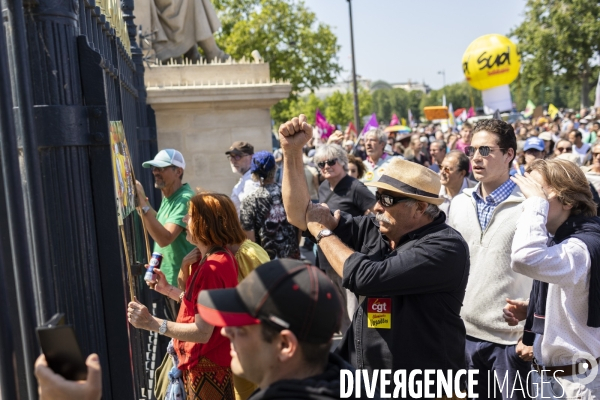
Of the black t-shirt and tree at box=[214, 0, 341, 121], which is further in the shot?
tree at box=[214, 0, 341, 121]

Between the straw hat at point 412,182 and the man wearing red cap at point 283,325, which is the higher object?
the straw hat at point 412,182

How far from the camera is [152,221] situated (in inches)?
181

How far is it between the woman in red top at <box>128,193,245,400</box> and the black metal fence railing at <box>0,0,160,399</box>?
63 centimetres

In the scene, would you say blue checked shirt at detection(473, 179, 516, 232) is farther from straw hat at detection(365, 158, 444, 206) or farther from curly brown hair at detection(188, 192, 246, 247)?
curly brown hair at detection(188, 192, 246, 247)

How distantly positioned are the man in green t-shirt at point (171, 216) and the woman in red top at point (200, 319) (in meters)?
1.21

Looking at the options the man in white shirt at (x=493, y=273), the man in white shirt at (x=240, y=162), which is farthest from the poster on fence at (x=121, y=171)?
the man in white shirt at (x=240, y=162)

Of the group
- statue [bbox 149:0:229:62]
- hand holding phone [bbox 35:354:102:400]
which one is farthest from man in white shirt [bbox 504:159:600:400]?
statue [bbox 149:0:229:62]

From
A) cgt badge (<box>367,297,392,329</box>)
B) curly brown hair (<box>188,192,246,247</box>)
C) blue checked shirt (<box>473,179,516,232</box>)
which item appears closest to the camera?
cgt badge (<box>367,297,392,329</box>)

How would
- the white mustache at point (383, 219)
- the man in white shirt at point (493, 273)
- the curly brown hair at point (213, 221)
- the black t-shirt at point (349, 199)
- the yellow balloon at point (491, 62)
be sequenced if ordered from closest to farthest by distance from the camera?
the white mustache at point (383, 219), the curly brown hair at point (213, 221), the man in white shirt at point (493, 273), the black t-shirt at point (349, 199), the yellow balloon at point (491, 62)

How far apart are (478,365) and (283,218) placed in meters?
2.31

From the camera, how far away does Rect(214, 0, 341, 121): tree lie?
33.0 m

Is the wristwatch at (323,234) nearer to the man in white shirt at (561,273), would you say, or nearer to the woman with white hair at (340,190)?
the man in white shirt at (561,273)

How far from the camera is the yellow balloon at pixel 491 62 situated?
46.2 feet

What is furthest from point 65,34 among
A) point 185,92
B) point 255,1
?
point 255,1
